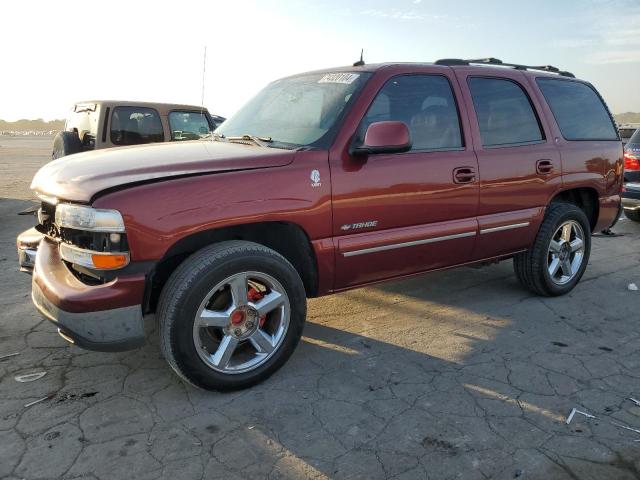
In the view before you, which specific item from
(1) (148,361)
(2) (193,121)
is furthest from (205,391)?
(2) (193,121)

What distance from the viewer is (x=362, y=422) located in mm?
2686

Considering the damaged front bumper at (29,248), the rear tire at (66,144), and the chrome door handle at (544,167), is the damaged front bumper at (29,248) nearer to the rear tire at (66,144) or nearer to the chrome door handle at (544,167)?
the chrome door handle at (544,167)

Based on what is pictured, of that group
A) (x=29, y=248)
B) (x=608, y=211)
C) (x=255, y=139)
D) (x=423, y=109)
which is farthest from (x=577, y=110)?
(x=29, y=248)

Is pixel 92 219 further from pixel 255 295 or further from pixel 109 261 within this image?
pixel 255 295

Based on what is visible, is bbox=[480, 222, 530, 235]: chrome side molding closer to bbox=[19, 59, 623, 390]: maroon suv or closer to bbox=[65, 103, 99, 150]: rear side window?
bbox=[19, 59, 623, 390]: maroon suv

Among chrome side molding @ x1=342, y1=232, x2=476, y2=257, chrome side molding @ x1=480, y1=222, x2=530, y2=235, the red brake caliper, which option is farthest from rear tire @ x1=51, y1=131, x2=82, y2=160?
chrome side molding @ x1=480, y1=222, x2=530, y2=235

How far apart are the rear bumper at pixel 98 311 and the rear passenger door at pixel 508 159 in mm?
2589

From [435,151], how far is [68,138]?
6367 millimetres

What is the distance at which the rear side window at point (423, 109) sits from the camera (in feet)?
11.5

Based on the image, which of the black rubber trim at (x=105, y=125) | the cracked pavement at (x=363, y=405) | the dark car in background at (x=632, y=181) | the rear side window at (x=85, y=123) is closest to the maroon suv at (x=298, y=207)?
the cracked pavement at (x=363, y=405)

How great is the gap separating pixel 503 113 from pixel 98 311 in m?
3.38

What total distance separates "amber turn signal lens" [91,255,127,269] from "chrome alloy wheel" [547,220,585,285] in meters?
3.64

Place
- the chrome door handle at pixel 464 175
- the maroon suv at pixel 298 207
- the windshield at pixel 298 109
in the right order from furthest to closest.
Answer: the chrome door handle at pixel 464 175, the windshield at pixel 298 109, the maroon suv at pixel 298 207

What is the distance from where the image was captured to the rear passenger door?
3.93 metres
